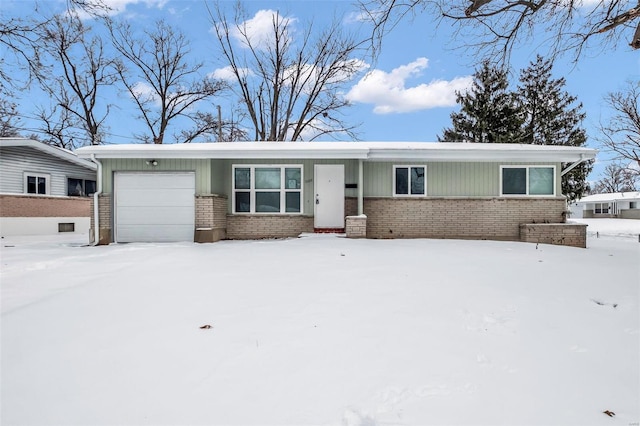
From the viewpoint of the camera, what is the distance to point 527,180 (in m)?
11.1

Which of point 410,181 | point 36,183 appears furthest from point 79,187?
point 410,181

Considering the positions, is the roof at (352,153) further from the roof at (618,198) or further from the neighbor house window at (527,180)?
the roof at (618,198)

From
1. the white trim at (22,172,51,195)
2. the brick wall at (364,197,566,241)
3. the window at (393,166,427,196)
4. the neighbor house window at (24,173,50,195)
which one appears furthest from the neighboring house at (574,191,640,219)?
the neighbor house window at (24,173,50,195)

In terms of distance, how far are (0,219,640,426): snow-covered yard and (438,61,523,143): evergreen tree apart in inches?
742

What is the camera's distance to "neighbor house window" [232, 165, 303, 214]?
1125 centimetres

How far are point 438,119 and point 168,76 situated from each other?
20.4m

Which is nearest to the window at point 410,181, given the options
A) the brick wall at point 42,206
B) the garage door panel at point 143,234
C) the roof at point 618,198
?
the garage door panel at point 143,234

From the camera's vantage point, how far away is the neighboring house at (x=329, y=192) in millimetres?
10469

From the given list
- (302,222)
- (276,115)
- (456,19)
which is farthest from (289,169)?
(276,115)

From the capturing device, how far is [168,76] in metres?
25.8

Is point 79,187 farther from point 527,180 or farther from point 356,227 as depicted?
point 527,180

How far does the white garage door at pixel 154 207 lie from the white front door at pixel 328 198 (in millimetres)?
3828

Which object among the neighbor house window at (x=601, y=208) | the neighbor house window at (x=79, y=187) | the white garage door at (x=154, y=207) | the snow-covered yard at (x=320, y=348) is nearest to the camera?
the snow-covered yard at (x=320, y=348)

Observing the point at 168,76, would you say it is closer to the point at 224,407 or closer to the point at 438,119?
the point at 438,119
